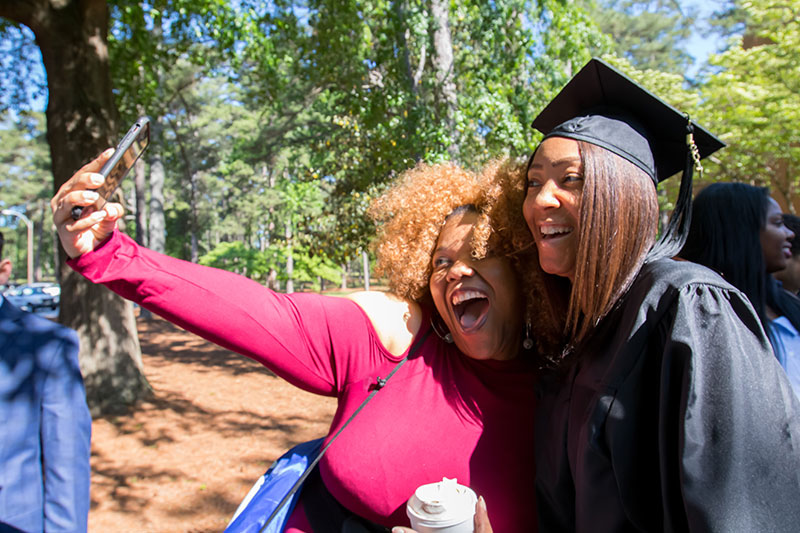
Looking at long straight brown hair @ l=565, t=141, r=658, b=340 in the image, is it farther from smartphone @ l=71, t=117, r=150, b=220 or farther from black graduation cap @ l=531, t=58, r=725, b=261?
smartphone @ l=71, t=117, r=150, b=220

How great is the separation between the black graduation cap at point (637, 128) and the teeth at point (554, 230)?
8.8 inches

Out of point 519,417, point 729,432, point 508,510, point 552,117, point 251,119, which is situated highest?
point 251,119

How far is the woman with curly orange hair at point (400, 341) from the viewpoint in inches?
65.4

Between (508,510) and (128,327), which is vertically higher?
(508,510)

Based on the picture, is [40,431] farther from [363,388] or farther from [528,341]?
[528,341]

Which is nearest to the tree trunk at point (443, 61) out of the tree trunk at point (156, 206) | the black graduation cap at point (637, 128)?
the black graduation cap at point (637, 128)

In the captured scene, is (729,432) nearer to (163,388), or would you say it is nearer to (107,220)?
(107,220)

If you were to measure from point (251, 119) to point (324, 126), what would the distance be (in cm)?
1911

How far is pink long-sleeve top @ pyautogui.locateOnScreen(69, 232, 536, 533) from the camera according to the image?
1.67 m

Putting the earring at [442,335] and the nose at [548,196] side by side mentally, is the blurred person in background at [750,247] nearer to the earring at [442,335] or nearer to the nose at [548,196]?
the earring at [442,335]

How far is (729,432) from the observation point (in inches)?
42.7

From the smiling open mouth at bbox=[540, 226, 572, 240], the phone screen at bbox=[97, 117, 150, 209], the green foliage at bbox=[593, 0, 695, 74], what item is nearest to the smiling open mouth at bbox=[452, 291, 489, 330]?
the smiling open mouth at bbox=[540, 226, 572, 240]

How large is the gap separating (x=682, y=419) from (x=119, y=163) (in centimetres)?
163

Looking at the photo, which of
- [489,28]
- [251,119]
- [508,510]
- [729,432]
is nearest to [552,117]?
[729,432]
